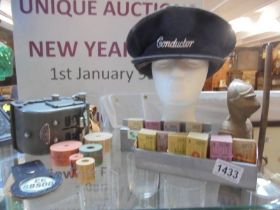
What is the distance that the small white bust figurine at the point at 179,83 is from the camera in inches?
18.7

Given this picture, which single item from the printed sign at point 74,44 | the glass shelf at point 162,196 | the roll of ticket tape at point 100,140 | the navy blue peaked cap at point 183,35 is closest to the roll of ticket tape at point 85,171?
the glass shelf at point 162,196

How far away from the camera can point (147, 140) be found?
430 millimetres

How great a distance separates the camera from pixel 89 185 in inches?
16.2

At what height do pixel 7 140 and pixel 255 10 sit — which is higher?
pixel 255 10

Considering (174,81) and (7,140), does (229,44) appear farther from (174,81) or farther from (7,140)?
(7,140)

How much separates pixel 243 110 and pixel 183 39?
0.62 ft

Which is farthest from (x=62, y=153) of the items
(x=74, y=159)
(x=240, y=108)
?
(x=240, y=108)

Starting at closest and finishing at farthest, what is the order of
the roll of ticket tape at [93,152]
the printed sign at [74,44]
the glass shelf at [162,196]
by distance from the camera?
the glass shelf at [162,196], the roll of ticket tape at [93,152], the printed sign at [74,44]

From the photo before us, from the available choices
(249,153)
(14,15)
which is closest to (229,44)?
(249,153)

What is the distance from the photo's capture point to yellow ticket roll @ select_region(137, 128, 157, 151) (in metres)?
0.43


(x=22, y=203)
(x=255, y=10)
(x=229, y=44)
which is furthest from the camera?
(x=255, y=10)

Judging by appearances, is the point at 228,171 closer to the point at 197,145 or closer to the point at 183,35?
the point at 197,145

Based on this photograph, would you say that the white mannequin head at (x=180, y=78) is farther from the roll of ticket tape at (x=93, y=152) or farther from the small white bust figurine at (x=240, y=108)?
the roll of ticket tape at (x=93, y=152)

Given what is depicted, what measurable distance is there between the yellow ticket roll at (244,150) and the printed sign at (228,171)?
0.02 metres
